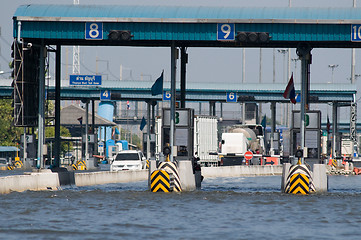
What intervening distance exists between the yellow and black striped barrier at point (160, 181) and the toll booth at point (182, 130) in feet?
9.69

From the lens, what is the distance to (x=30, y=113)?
105 feet

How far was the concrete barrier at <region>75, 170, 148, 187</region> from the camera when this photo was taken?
3570 cm

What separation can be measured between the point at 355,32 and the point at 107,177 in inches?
584

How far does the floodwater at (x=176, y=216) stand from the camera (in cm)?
1714

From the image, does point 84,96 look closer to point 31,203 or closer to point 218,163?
point 218,163

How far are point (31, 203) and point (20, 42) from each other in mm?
8797

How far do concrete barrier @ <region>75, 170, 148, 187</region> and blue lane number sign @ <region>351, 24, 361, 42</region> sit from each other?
42.6 feet

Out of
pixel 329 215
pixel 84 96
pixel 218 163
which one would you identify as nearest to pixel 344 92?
pixel 218 163

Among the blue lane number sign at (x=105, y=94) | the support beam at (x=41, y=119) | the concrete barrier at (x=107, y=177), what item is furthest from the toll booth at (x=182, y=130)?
the blue lane number sign at (x=105, y=94)

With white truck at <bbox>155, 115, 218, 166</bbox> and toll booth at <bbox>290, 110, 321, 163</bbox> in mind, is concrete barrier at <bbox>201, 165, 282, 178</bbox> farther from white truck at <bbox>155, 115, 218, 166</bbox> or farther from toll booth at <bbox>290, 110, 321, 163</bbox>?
toll booth at <bbox>290, 110, 321, 163</bbox>

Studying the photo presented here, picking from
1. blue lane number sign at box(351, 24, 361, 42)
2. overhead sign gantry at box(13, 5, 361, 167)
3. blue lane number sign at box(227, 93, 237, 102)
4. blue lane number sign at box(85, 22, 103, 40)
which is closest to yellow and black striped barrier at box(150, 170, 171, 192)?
overhead sign gantry at box(13, 5, 361, 167)

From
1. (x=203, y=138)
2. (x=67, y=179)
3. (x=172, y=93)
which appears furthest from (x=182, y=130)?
(x=203, y=138)

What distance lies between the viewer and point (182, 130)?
32312 mm

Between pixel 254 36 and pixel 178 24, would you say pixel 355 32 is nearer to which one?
pixel 254 36
